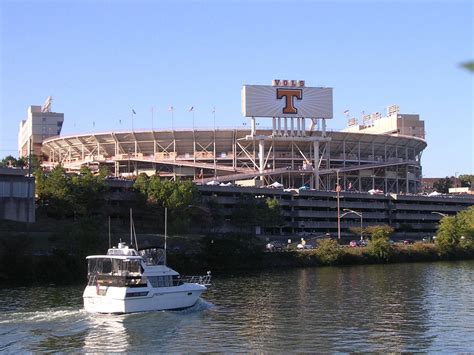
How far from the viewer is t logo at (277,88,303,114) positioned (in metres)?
182

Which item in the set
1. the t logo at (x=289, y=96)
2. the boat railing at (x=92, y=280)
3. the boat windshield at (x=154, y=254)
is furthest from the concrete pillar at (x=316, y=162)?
the boat railing at (x=92, y=280)

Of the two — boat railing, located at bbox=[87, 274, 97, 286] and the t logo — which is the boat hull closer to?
boat railing, located at bbox=[87, 274, 97, 286]

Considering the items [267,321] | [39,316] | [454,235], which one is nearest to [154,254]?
[39,316]

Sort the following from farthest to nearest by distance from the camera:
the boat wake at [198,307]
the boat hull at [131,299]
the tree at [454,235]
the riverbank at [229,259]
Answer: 1. the tree at [454,235]
2. the riverbank at [229,259]
3. the boat wake at [198,307]
4. the boat hull at [131,299]

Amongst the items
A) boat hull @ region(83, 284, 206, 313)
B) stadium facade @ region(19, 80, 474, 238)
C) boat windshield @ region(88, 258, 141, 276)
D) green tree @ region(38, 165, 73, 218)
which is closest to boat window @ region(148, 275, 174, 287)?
boat hull @ region(83, 284, 206, 313)

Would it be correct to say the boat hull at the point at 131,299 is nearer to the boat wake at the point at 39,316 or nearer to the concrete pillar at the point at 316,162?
the boat wake at the point at 39,316

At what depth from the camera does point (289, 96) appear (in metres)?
182

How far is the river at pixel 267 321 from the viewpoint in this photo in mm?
46125

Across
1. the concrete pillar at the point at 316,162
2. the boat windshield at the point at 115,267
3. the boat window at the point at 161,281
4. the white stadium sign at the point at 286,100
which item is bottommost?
the boat window at the point at 161,281

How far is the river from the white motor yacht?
1124 millimetres

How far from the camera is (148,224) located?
495ft

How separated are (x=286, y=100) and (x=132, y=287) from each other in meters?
128

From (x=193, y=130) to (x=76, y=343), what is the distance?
145 m

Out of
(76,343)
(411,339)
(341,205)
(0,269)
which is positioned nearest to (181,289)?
(76,343)
